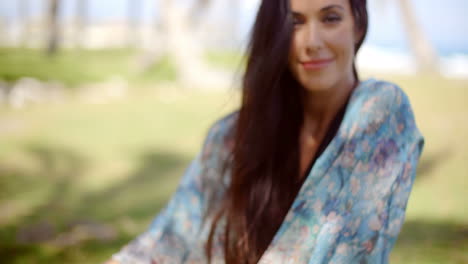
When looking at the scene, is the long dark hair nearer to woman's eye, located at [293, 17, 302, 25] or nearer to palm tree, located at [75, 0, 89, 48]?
woman's eye, located at [293, 17, 302, 25]

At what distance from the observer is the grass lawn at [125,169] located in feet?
6.29

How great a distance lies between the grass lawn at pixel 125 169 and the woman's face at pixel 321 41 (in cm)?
48

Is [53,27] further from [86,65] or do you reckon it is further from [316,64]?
[316,64]

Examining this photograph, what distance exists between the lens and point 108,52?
4039 mm

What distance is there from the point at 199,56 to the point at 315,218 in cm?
308

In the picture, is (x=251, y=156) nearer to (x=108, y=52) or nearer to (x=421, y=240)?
(x=421, y=240)

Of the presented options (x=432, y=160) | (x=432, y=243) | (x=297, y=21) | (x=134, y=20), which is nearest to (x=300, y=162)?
(x=297, y=21)

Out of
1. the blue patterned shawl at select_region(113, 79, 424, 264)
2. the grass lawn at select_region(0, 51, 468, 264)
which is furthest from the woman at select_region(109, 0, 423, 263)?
the grass lawn at select_region(0, 51, 468, 264)

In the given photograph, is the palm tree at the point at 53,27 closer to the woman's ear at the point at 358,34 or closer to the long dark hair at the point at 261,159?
the long dark hair at the point at 261,159

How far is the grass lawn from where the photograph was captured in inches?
75.4

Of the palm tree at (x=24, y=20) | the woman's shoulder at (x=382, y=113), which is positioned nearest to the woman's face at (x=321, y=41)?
the woman's shoulder at (x=382, y=113)

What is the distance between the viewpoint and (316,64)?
1138mm

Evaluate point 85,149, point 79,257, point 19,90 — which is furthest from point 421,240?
point 19,90

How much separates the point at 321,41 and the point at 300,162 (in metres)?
0.37
